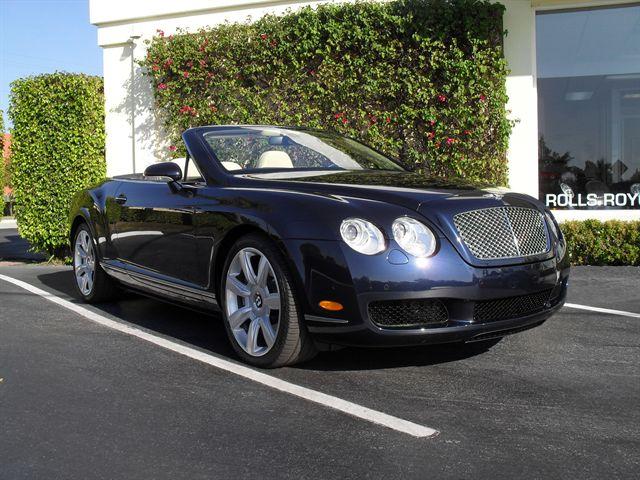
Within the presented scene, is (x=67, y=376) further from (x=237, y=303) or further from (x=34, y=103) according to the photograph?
(x=34, y=103)

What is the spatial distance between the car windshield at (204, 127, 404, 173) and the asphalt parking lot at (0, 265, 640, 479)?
49.5 inches

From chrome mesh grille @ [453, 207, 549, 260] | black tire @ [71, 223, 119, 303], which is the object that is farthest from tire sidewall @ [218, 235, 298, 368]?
black tire @ [71, 223, 119, 303]

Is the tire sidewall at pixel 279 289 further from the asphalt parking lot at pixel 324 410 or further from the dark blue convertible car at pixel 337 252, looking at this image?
the asphalt parking lot at pixel 324 410

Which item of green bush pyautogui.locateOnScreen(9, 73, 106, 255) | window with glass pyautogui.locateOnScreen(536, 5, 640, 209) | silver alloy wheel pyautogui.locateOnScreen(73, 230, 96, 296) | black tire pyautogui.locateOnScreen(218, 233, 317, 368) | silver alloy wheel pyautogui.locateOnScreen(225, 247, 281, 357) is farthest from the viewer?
green bush pyautogui.locateOnScreen(9, 73, 106, 255)

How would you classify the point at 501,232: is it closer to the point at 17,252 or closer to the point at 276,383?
the point at 276,383

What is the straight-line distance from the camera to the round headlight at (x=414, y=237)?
372 centimetres

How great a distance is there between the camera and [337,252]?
3.72 meters

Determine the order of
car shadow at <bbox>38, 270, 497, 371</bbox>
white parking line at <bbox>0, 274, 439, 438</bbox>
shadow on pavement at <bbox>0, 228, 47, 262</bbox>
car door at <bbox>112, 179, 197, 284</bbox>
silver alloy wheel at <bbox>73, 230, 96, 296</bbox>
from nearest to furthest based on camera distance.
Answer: white parking line at <bbox>0, 274, 439, 438</bbox> < car shadow at <bbox>38, 270, 497, 371</bbox> < car door at <bbox>112, 179, 197, 284</bbox> < silver alloy wheel at <bbox>73, 230, 96, 296</bbox> < shadow on pavement at <bbox>0, 228, 47, 262</bbox>

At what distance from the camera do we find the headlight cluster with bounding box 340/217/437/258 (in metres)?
3.71

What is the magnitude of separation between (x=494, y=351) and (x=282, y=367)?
4.44 ft

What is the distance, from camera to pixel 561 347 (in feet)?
15.6

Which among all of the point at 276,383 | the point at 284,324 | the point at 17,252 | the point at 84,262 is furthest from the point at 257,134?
the point at 17,252

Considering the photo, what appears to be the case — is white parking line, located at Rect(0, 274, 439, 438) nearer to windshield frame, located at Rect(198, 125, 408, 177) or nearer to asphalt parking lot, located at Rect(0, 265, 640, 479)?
asphalt parking lot, located at Rect(0, 265, 640, 479)

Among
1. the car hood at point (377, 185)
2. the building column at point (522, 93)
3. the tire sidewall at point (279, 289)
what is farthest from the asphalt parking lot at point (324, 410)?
the building column at point (522, 93)
